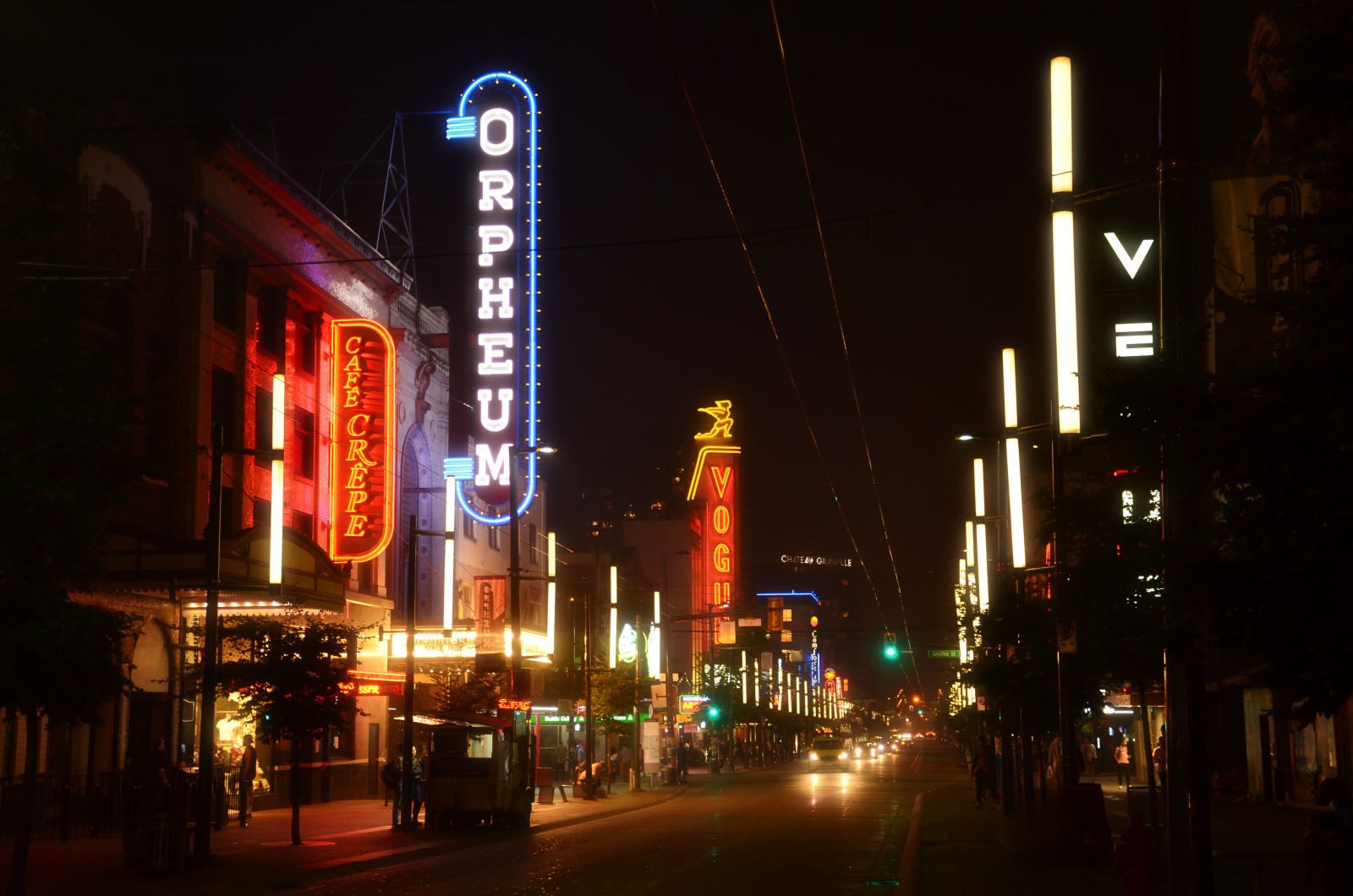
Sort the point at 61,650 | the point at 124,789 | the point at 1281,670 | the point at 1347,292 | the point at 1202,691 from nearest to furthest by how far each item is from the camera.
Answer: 1. the point at 1347,292
2. the point at 1281,670
3. the point at 1202,691
4. the point at 61,650
5. the point at 124,789

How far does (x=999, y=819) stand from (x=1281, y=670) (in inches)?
1078

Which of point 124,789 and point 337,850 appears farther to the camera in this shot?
point 124,789

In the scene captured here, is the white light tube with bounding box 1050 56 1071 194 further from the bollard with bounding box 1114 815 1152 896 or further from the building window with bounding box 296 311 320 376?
the building window with bounding box 296 311 320 376

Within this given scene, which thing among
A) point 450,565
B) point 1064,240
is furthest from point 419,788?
point 1064,240

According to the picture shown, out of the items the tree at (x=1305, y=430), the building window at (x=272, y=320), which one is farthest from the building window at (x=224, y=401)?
the tree at (x=1305, y=430)

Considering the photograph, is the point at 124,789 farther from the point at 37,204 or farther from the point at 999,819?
the point at 999,819

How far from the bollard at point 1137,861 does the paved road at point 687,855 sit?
6.92m

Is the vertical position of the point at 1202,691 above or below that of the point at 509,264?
below

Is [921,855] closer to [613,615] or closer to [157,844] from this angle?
[157,844]

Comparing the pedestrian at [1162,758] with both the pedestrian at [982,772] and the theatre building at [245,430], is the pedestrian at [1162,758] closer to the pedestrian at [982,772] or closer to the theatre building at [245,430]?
the pedestrian at [982,772]

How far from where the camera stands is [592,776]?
49.2m

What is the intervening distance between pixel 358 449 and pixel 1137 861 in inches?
1402

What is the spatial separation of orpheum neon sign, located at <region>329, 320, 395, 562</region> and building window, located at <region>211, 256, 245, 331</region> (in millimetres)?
5548

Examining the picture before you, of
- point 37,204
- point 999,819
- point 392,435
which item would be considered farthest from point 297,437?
point 37,204
